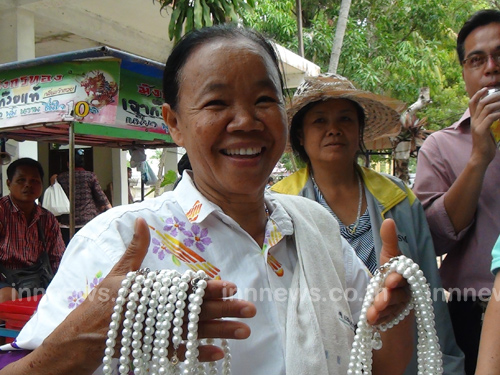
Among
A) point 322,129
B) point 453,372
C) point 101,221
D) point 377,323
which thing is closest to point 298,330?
point 377,323

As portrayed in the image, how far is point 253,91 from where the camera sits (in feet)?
4.02

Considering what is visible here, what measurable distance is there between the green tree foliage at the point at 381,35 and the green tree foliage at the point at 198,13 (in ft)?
13.3

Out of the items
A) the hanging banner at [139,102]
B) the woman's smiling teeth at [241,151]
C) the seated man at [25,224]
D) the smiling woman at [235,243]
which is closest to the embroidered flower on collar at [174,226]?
the smiling woman at [235,243]

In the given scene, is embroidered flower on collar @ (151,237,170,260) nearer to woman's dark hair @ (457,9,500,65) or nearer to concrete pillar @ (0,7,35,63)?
woman's dark hair @ (457,9,500,65)

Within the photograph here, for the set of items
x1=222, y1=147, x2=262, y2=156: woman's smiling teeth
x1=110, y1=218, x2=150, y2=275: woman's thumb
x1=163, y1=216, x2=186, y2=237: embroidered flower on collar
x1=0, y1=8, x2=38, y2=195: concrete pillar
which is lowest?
x1=110, y1=218, x2=150, y2=275: woman's thumb

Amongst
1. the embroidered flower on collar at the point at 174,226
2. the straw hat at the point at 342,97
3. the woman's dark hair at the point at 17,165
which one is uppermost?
the woman's dark hair at the point at 17,165

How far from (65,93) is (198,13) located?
2.48 metres

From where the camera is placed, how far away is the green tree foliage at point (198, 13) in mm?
5113

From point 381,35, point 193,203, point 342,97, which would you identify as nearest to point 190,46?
point 193,203

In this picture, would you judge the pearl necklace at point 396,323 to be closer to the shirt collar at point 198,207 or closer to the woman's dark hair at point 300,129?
the shirt collar at point 198,207

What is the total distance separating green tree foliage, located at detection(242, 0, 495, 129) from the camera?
388 inches

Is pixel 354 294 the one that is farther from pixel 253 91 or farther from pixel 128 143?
pixel 128 143

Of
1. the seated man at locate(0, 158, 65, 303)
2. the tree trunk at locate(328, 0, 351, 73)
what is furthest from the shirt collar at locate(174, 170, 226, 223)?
the tree trunk at locate(328, 0, 351, 73)

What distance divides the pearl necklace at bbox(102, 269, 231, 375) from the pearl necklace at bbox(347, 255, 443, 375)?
404 millimetres
